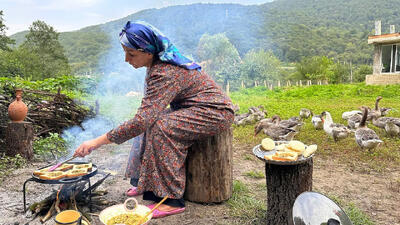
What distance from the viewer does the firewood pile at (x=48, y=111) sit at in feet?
19.5

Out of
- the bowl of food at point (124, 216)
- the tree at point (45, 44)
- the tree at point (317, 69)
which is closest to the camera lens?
the bowl of food at point (124, 216)

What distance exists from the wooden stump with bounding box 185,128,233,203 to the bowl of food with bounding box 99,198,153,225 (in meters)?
0.85

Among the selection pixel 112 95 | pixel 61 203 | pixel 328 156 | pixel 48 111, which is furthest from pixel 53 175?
pixel 112 95

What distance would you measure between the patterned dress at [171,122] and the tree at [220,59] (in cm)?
2063

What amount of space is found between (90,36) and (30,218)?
1583cm

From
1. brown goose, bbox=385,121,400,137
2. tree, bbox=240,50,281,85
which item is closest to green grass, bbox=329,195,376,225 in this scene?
brown goose, bbox=385,121,400,137

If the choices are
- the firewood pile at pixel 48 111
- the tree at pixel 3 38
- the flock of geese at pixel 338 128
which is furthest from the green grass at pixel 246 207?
the tree at pixel 3 38

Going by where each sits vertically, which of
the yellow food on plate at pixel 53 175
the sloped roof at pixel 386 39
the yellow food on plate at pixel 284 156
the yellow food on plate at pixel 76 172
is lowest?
the yellow food on plate at pixel 76 172

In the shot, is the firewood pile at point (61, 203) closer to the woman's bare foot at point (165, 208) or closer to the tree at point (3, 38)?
the woman's bare foot at point (165, 208)

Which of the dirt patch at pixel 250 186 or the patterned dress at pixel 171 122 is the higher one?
the patterned dress at pixel 171 122

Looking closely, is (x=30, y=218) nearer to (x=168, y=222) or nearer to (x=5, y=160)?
(x=168, y=222)

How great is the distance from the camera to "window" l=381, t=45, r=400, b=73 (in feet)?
68.7

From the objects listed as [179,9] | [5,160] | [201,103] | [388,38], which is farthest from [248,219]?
[388,38]

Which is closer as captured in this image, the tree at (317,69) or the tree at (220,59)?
the tree at (220,59)
